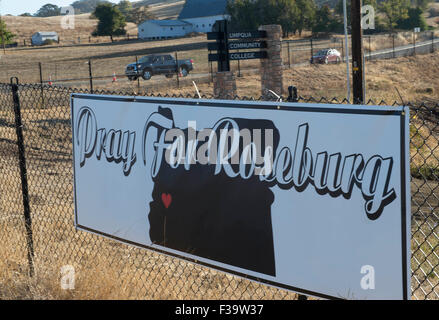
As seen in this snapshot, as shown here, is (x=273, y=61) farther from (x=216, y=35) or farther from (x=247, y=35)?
(x=216, y=35)

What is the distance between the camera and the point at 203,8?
3676 inches

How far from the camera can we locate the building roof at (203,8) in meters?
90.4

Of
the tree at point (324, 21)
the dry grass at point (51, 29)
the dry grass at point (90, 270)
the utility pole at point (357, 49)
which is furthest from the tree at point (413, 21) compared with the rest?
the dry grass at point (90, 270)

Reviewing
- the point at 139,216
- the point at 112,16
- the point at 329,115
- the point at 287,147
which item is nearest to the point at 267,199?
the point at 287,147

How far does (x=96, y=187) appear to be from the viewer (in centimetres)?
499

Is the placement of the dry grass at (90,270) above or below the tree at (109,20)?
below

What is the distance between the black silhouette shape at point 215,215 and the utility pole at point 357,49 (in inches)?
468

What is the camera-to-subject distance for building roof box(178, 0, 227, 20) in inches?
3558

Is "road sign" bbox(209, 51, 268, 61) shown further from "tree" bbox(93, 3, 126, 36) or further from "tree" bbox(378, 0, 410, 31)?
"tree" bbox(93, 3, 126, 36)

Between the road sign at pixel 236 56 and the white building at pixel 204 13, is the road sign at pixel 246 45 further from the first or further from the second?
the white building at pixel 204 13

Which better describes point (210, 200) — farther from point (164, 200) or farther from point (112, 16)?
point (112, 16)

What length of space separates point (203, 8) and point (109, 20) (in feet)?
77.1

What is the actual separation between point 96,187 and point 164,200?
91 centimetres

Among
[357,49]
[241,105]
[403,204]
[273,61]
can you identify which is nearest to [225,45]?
[273,61]
